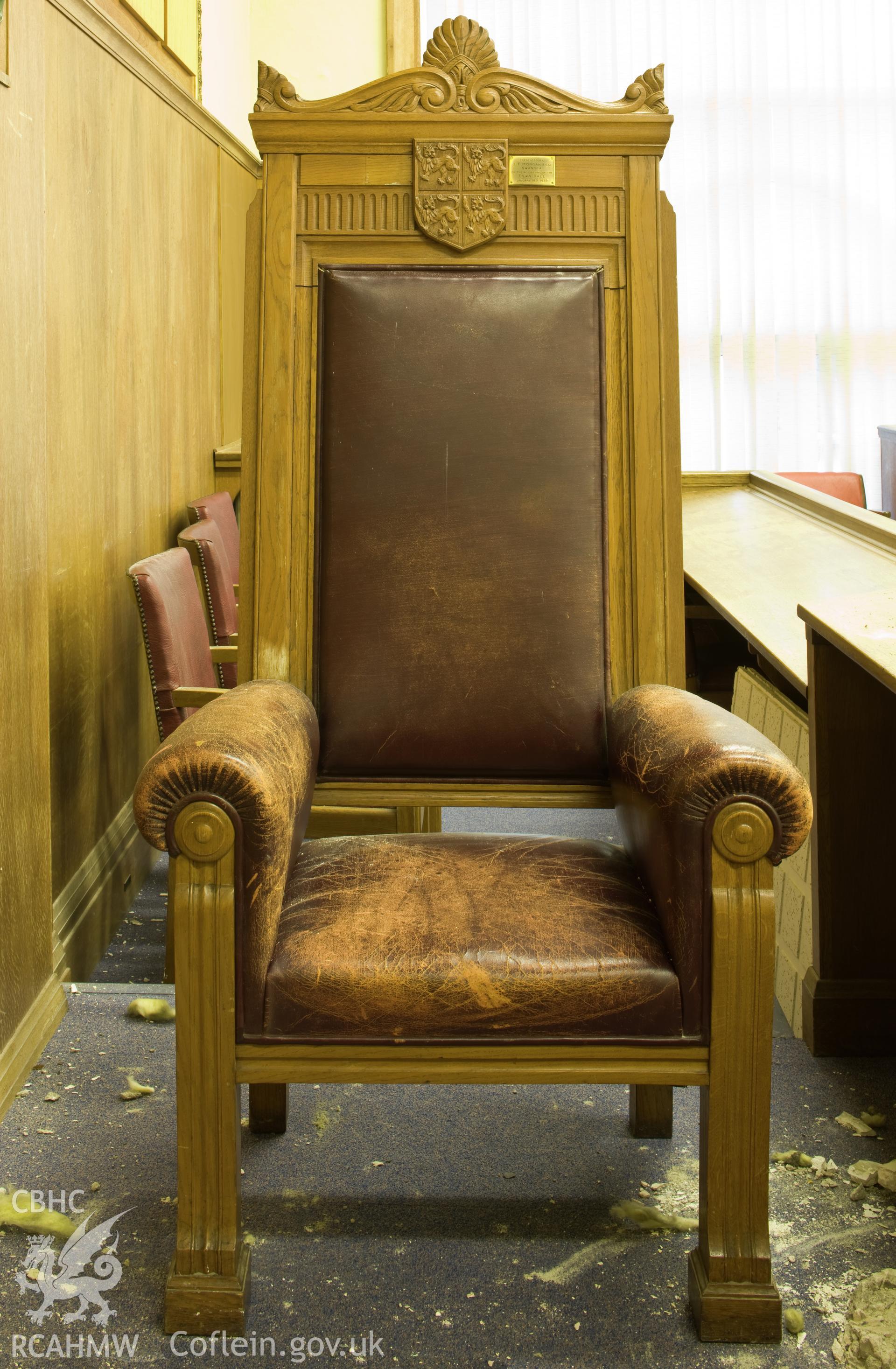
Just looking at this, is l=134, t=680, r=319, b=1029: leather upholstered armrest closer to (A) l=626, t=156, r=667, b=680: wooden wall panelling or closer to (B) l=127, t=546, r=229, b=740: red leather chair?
(A) l=626, t=156, r=667, b=680: wooden wall panelling

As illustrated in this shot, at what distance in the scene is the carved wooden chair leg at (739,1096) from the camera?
1.31 meters

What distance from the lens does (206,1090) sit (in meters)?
1.34

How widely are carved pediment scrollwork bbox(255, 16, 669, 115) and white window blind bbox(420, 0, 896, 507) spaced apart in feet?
14.6

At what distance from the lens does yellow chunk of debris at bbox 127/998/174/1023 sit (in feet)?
6.92

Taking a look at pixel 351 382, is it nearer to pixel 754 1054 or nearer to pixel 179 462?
pixel 754 1054

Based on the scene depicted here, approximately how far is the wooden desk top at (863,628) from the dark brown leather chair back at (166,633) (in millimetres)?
1224

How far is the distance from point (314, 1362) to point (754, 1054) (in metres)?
0.58

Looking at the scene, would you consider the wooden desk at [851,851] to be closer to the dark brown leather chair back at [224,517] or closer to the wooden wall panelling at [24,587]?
the wooden wall panelling at [24,587]

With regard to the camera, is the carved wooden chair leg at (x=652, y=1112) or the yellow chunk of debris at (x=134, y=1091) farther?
the yellow chunk of debris at (x=134, y=1091)

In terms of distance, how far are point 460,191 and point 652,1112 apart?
1.35 meters

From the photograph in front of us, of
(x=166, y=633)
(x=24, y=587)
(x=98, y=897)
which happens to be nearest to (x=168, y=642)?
(x=166, y=633)

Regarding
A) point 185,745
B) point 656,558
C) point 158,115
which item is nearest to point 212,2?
point 158,115

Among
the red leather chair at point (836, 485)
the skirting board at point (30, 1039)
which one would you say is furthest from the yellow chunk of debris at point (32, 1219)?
the red leather chair at point (836, 485)

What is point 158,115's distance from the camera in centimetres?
336
